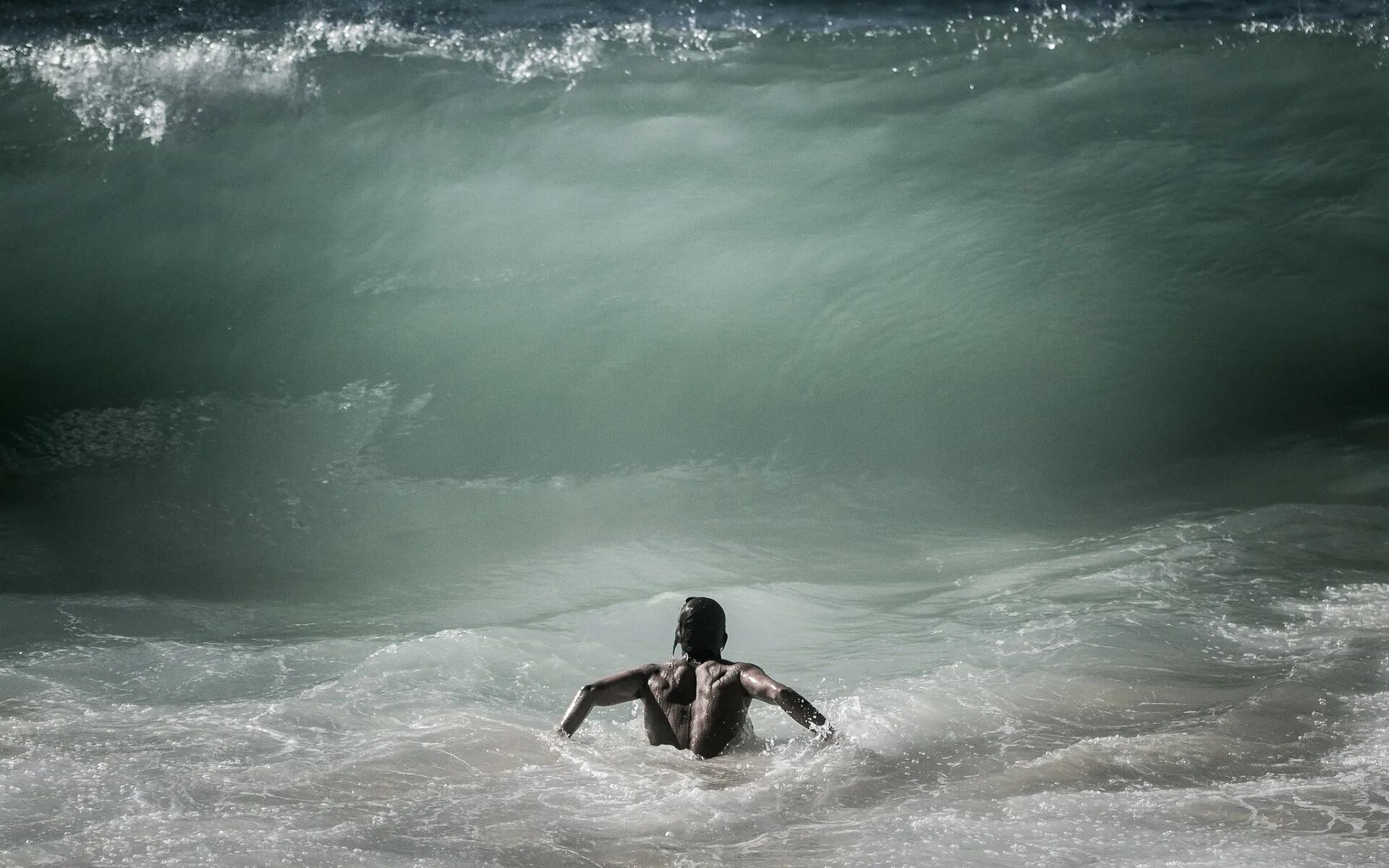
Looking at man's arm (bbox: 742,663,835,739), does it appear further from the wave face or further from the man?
the wave face

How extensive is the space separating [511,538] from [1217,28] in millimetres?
5887

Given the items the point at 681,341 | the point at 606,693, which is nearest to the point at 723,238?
the point at 681,341

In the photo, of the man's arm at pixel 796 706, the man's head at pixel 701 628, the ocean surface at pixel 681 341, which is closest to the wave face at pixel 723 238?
the ocean surface at pixel 681 341

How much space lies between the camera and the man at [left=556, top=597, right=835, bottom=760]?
345cm

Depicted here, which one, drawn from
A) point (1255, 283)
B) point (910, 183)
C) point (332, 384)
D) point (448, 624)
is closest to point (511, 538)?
point (448, 624)

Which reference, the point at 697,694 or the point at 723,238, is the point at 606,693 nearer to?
the point at 697,694

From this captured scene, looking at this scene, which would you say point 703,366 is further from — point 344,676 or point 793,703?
point 793,703

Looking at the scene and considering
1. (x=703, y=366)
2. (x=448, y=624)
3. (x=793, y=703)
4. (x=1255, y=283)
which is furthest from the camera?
(x=1255, y=283)

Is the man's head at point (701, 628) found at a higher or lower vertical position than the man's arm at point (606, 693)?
higher

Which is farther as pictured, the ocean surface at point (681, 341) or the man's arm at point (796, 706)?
the ocean surface at point (681, 341)

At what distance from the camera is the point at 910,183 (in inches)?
305

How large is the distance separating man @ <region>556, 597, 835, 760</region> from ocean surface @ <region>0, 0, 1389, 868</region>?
0.70 meters

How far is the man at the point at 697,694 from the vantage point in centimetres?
345

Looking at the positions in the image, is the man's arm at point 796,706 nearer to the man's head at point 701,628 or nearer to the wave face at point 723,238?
the man's head at point 701,628
